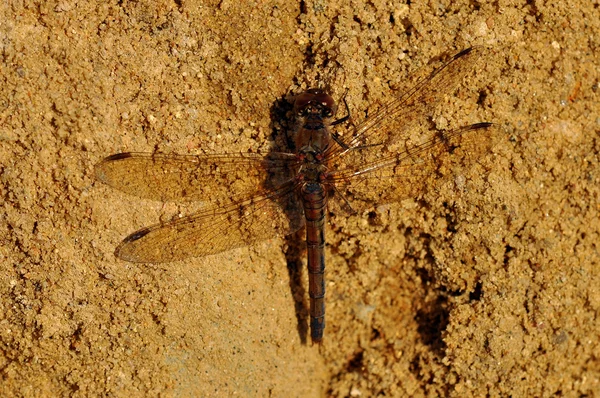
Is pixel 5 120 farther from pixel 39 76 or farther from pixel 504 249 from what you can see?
pixel 504 249

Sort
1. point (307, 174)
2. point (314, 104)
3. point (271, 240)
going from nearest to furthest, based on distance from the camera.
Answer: point (314, 104)
point (307, 174)
point (271, 240)

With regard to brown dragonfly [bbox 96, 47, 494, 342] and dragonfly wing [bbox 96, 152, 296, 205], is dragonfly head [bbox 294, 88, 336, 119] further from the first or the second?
dragonfly wing [bbox 96, 152, 296, 205]

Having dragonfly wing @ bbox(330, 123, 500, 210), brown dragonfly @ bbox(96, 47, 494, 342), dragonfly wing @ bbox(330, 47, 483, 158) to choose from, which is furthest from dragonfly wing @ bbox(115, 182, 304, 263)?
dragonfly wing @ bbox(330, 47, 483, 158)

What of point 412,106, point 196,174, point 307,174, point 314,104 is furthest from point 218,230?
point 412,106

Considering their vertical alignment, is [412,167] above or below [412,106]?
below

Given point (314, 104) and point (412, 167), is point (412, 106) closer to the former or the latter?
point (412, 167)
